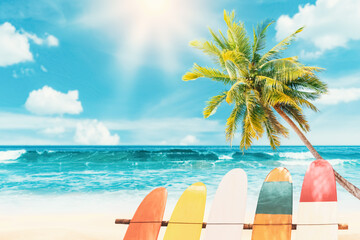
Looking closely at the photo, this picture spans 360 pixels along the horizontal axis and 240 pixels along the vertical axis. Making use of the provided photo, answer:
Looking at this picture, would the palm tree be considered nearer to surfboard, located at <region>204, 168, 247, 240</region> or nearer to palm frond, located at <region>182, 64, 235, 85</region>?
palm frond, located at <region>182, 64, 235, 85</region>

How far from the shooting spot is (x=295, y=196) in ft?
33.8

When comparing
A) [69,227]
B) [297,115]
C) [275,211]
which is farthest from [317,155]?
[69,227]

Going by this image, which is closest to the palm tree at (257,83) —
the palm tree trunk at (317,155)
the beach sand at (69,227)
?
the palm tree trunk at (317,155)

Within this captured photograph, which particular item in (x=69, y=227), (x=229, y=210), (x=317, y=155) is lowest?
(x=69, y=227)

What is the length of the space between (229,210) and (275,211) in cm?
57

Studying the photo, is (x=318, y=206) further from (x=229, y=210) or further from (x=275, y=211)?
(x=229, y=210)

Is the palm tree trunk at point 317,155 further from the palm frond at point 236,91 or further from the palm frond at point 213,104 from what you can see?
the palm frond at point 213,104

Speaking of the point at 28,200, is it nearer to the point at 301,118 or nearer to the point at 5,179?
the point at 5,179

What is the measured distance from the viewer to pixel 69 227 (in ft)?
19.9

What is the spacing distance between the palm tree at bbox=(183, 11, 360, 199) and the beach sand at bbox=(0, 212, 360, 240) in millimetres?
2643

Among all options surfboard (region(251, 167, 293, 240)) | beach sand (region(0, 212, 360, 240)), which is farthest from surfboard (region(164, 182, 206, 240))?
beach sand (region(0, 212, 360, 240))

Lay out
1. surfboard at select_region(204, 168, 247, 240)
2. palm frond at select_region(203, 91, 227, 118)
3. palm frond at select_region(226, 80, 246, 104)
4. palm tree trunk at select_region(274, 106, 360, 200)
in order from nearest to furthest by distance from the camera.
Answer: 1. surfboard at select_region(204, 168, 247, 240)
2. palm tree trunk at select_region(274, 106, 360, 200)
3. palm frond at select_region(226, 80, 246, 104)
4. palm frond at select_region(203, 91, 227, 118)

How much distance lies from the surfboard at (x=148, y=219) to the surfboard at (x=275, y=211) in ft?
3.82

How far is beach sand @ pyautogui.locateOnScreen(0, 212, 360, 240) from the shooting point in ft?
17.9
